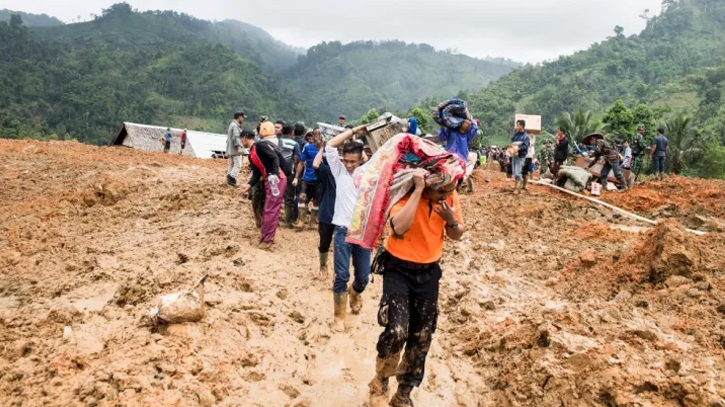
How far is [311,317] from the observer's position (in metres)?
4.62

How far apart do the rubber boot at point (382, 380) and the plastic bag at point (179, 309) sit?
147 centimetres

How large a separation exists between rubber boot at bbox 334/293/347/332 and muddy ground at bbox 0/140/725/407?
108 millimetres

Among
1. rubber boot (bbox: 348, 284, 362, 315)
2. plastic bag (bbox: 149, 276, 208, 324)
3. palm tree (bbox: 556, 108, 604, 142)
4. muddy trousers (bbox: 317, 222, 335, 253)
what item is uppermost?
palm tree (bbox: 556, 108, 604, 142)

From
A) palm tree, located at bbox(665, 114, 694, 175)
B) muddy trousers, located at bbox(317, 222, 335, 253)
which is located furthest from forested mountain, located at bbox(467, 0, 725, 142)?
muddy trousers, located at bbox(317, 222, 335, 253)

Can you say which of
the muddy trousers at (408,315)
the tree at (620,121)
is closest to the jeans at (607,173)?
the muddy trousers at (408,315)

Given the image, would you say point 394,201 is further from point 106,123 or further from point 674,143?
point 106,123

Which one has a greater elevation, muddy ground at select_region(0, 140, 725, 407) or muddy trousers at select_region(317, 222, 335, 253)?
muddy trousers at select_region(317, 222, 335, 253)

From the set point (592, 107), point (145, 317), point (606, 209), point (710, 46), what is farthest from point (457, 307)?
point (710, 46)

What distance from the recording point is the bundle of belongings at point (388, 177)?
2791 mm

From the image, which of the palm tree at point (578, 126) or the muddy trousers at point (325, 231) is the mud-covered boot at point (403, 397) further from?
the palm tree at point (578, 126)

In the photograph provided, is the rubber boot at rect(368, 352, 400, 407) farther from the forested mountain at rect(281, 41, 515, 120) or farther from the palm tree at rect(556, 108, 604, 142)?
the forested mountain at rect(281, 41, 515, 120)

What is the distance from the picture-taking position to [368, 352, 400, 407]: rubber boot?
9.78 feet

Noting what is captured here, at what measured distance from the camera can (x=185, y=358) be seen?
316 cm

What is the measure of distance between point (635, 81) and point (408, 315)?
266 ft
